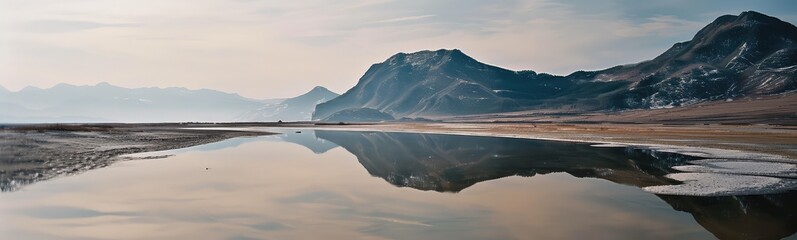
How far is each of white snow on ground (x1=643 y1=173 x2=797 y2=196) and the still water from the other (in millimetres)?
1097

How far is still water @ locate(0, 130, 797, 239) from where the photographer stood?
16797mm

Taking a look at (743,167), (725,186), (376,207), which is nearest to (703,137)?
(743,167)

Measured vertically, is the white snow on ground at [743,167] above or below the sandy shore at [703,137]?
below

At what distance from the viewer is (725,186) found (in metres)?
26.7

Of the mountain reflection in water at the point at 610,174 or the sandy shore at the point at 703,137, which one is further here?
the sandy shore at the point at 703,137

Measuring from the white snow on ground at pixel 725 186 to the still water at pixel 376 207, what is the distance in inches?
43.2

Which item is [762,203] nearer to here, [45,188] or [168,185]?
[168,185]

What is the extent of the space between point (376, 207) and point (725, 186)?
57.5 feet

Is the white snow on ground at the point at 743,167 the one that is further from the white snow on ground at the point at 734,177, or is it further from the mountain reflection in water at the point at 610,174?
the mountain reflection in water at the point at 610,174

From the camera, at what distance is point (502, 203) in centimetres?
2277

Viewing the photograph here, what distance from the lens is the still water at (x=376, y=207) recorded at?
16797 mm

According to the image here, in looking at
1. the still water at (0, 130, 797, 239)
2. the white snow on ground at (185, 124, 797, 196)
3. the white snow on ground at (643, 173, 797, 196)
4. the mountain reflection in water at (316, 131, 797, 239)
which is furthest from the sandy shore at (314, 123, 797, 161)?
the still water at (0, 130, 797, 239)

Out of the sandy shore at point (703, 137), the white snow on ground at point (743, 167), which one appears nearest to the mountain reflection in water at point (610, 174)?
the white snow on ground at point (743, 167)

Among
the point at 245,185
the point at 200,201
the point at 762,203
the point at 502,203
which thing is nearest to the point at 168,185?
the point at 245,185
